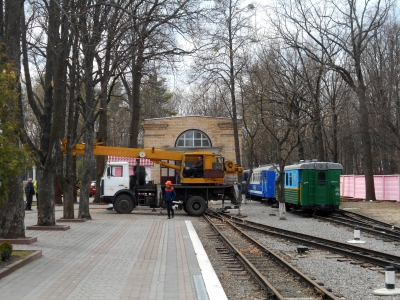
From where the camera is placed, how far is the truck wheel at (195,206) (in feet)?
99.8

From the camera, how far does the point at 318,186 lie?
30.0 meters

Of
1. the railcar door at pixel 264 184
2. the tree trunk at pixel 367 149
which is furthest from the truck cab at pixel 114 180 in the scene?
the tree trunk at pixel 367 149

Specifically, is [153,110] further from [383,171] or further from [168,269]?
[168,269]

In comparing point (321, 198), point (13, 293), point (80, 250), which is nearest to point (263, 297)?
point (13, 293)

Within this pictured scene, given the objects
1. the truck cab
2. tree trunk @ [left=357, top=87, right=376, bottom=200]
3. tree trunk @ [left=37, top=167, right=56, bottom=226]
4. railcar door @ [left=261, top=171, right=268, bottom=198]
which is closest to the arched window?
railcar door @ [left=261, top=171, right=268, bottom=198]

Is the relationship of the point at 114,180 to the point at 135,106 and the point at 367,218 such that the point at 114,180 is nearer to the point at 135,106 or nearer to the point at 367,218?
the point at 135,106

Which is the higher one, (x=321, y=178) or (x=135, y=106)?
(x=135, y=106)

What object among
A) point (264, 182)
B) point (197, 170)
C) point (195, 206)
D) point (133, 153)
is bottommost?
point (195, 206)

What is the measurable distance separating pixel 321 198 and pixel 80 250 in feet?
59.1

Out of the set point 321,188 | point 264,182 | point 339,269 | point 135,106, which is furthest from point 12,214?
point 264,182

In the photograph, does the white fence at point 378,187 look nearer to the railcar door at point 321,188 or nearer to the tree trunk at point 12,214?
the railcar door at point 321,188

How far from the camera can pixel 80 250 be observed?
566 inches

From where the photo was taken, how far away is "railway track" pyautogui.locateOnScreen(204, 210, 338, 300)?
9.89m

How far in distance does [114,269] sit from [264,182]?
1256 inches
